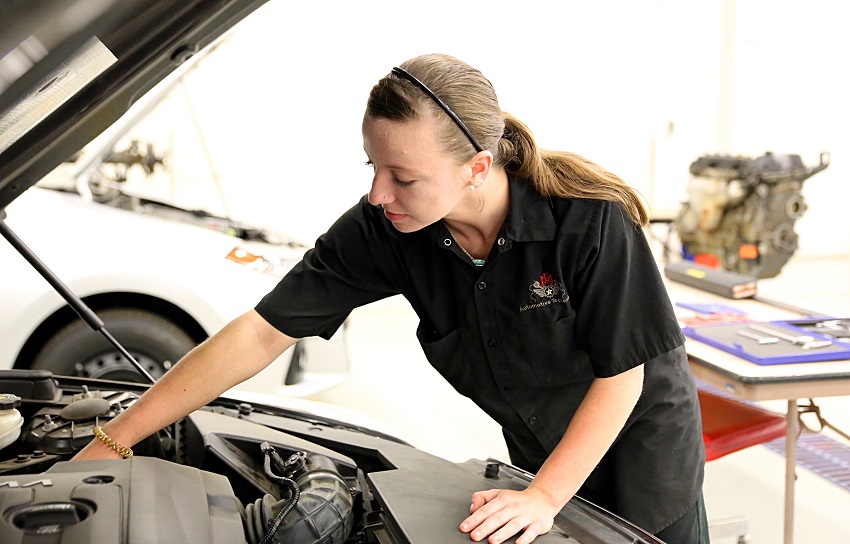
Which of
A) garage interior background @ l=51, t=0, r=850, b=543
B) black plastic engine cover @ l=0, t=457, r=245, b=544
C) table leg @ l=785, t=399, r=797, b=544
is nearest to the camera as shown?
black plastic engine cover @ l=0, t=457, r=245, b=544

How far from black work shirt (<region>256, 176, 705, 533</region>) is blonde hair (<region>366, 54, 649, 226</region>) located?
29 millimetres

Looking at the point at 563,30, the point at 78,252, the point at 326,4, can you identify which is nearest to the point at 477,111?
the point at 78,252

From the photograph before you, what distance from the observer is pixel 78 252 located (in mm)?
2916

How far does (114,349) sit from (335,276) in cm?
166

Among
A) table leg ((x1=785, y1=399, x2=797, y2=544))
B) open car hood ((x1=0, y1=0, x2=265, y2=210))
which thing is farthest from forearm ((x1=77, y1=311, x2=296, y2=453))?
table leg ((x1=785, y1=399, x2=797, y2=544))

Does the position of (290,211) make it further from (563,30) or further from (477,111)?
(477,111)

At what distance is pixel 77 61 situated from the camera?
3.81 feet

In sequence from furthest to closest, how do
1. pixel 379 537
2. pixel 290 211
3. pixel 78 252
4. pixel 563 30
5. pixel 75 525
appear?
1. pixel 563 30
2. pixel 290 211
3. pixel 78 252
4. pixel 379 537
5. pixel 75 525

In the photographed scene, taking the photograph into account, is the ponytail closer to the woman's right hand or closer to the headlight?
the woman's right hand

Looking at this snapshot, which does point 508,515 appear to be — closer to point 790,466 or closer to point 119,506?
point 119,506

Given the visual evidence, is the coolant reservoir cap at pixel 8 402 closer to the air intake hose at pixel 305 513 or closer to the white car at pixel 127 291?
the air intake hose at pixel 305 513

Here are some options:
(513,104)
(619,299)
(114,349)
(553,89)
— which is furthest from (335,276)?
(553,89)

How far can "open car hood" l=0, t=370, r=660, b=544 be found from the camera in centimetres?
102

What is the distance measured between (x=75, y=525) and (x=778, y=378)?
1736 mm
